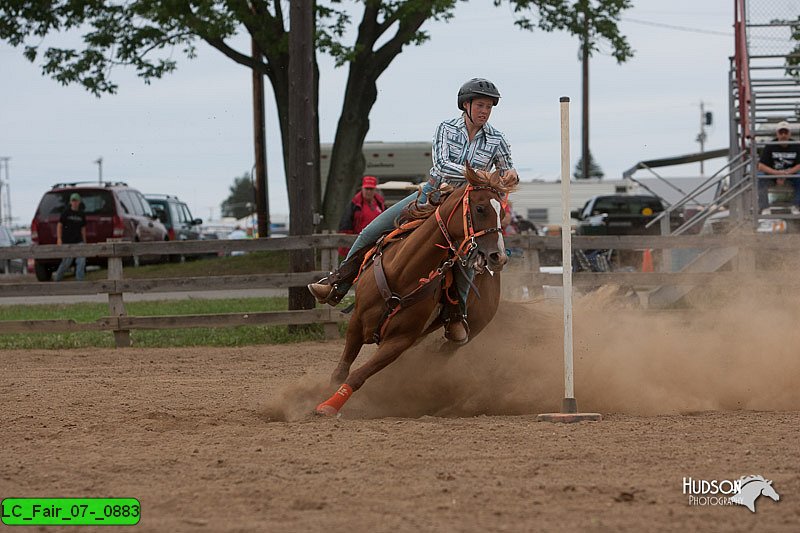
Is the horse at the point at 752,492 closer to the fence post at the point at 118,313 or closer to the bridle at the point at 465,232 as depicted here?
the bridle at the point at 465,232

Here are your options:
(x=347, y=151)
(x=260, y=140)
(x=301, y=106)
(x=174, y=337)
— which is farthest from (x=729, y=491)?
(x=260, y=140)

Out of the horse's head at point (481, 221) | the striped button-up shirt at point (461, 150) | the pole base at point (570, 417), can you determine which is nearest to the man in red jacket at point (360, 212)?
the striped button-up shirt at point (461, 150)

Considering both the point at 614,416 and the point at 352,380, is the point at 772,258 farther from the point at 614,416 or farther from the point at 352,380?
the point at 352,380

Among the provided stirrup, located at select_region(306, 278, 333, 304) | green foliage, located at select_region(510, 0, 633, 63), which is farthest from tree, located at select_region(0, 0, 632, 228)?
stirrup, located at select_region(306, 278, 333, 304)

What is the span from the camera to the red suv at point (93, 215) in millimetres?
26031

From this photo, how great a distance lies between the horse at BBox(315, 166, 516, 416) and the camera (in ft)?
23.7

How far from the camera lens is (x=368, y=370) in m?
7.68

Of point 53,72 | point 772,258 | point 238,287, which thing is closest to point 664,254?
point 772,258

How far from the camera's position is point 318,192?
894 inches

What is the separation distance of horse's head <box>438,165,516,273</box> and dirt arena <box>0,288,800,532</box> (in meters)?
1.07

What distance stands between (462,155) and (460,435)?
92.2 inches

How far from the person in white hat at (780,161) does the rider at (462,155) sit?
28.6 feet

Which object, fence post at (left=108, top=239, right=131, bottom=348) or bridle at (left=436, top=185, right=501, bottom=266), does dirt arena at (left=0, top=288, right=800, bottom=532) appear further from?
fence post at (left=108, top=239, right=131, bottom=348)

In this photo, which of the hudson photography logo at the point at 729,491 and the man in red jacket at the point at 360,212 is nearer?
the hudson photography logo at the point at 729,491
